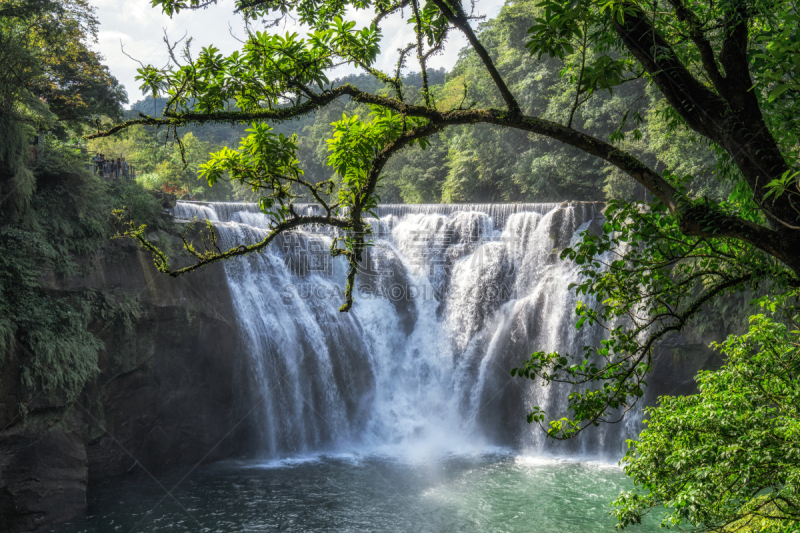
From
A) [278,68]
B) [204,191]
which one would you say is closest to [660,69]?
[278,68]

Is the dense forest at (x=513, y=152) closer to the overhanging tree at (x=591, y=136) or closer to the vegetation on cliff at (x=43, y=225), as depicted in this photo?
the vegetation on cliff at (x=43, y=225)

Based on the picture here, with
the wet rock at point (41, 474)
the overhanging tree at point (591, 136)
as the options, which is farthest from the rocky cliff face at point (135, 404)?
the overhanging tree at point (591, 136)

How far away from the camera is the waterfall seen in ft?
46.1

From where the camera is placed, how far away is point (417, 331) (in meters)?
16.4

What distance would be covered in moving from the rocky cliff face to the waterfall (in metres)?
0.81

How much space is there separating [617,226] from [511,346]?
502 inches

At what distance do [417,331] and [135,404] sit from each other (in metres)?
7.79

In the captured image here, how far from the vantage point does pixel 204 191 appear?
115ft

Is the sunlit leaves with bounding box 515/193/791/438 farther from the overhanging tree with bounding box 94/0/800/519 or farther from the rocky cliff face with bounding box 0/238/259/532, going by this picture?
the rocky cliff face with bounding box 0/238/259/532

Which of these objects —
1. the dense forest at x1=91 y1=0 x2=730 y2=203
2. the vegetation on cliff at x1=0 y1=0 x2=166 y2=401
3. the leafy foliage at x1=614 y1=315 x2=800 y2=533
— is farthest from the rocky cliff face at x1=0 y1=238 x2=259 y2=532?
the leafy foliage at x1=614 y1=315 x2=800 y2=533

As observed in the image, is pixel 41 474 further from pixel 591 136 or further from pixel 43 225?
pixel 591 136

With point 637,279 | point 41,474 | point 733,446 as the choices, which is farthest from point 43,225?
point 733,446

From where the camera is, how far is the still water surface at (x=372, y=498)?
31.4 ft

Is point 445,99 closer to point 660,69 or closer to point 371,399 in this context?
point 371,399
